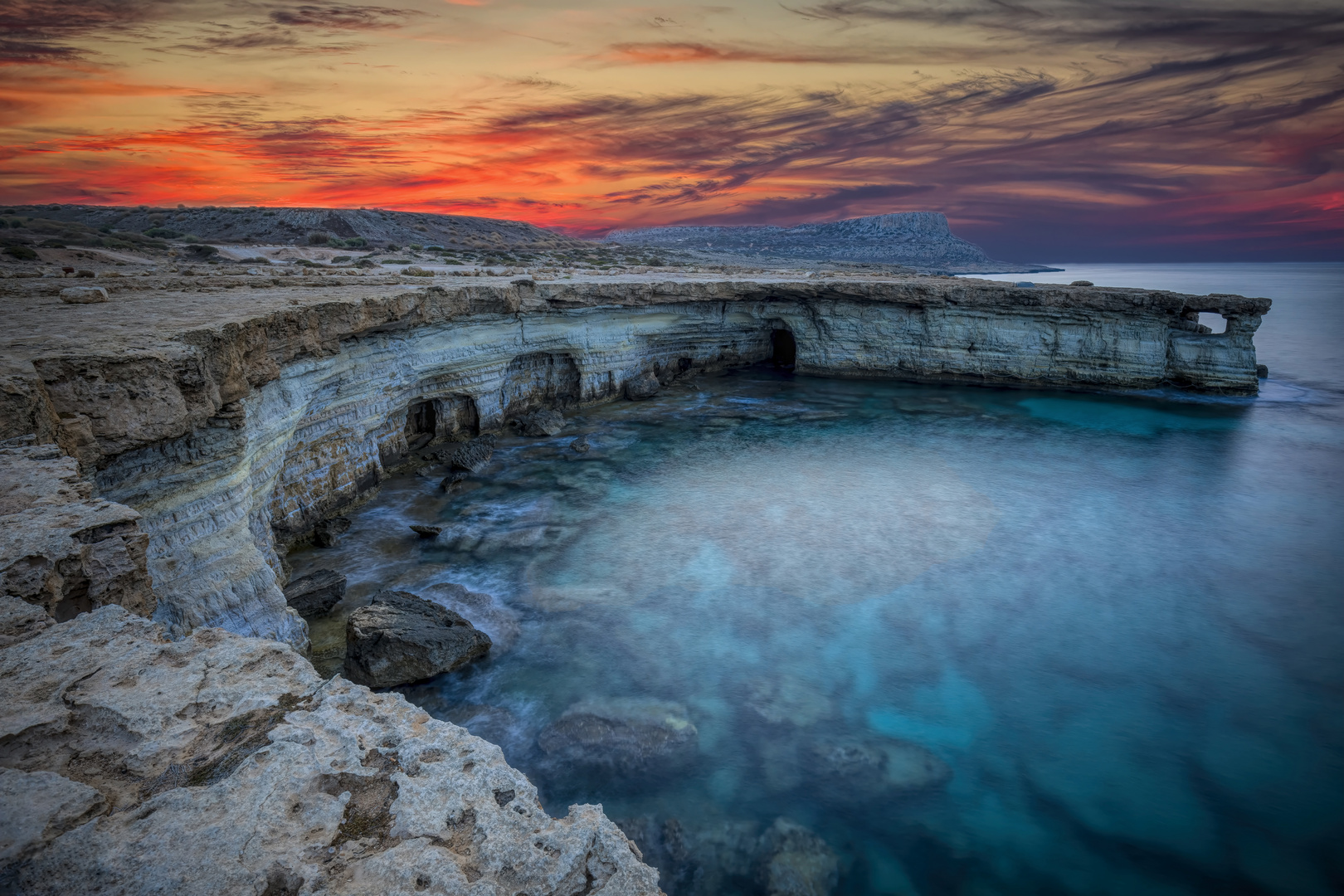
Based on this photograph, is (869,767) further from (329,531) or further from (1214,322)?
(1214,322)

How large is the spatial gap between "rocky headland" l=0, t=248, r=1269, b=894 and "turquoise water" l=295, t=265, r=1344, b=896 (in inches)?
18.5

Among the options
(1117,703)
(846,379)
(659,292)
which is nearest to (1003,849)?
(1117,703)

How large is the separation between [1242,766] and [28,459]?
11893 millimetres

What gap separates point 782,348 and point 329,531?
2016 cm

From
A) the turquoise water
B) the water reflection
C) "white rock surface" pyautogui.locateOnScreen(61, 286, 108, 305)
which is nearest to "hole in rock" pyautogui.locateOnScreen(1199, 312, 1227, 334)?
the turquoise water

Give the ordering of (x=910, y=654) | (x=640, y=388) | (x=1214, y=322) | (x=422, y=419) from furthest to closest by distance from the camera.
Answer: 1. (x=1214, y=322)
2. (x=640, y=388)
3. (x=422, y=419)
4. (x=910, y=654)

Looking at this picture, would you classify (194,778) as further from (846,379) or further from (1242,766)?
(846,379)

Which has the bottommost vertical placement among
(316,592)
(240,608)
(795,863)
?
(795,863)

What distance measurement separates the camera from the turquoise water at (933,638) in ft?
21.7

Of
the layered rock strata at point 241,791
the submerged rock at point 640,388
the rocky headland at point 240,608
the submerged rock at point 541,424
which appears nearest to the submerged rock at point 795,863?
the rocky headland at point 240,608

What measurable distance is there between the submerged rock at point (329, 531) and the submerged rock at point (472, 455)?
3.51 metres

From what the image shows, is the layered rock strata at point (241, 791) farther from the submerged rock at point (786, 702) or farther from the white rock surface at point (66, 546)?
the submerged rock at point (786, 702)

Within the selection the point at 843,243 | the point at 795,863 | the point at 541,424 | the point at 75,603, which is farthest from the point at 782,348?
the point at 843,243

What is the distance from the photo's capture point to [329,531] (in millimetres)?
11516
